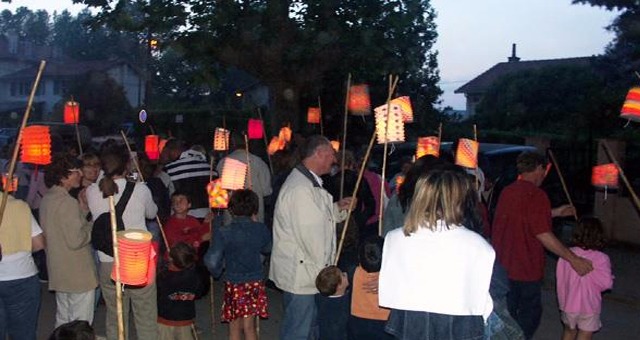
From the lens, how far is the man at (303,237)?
19.0ft

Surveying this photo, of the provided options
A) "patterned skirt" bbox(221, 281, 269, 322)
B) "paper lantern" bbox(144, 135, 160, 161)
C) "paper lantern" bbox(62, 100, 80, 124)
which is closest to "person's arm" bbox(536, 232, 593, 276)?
"patterned skirt" bbox(221, 281, 269, 322)

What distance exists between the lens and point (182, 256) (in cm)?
609

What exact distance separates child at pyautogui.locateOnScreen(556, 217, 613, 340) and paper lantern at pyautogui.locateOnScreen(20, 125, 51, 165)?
502 cm

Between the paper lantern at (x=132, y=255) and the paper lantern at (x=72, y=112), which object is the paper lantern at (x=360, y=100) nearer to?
the paper lantern at (x=72, y=112)

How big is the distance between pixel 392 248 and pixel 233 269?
9.69ft

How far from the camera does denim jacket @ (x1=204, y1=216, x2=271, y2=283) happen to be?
641cm

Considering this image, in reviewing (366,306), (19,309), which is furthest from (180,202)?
(366,306)

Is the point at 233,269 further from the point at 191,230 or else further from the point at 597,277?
the point at 597,277

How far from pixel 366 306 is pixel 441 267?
1832mm

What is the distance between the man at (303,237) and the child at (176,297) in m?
0.67

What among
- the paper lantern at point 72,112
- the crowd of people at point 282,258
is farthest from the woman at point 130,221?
the paper lantern at point 72,112

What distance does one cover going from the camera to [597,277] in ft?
20.5

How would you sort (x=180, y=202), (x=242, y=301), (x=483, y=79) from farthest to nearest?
1. (x=483, y=79)
2. (x=180, y=202)
3. (x=242, y=301)

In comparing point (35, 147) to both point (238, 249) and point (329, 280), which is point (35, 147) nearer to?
point (238, 249)
